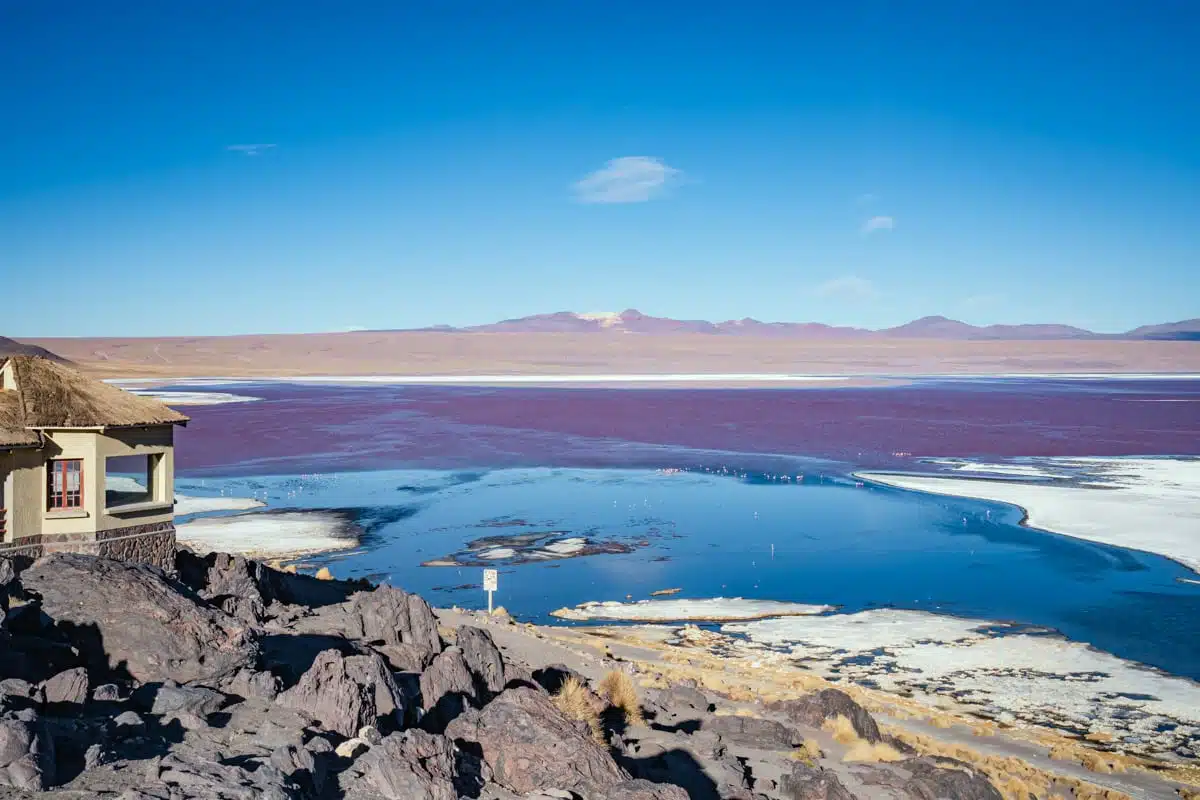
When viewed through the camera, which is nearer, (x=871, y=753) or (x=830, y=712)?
(x=871, y=753)

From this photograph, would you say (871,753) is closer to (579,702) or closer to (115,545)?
(579,702)

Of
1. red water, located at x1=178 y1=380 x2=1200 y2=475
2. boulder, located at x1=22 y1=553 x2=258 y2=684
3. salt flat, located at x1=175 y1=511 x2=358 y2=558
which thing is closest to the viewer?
boulder, located at x1=22 y1=553 x2=258 y2=684

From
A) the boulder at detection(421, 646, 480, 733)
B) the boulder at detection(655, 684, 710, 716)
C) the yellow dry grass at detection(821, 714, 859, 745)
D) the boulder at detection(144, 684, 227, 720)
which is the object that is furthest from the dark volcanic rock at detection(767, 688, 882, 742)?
the boulder at detection(144, 684, 227, 720)

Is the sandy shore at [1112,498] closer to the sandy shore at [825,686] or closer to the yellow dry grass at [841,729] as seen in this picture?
the sandy shore at [825,686]

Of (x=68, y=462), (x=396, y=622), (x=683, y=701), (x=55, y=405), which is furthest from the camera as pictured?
(x=683, y=701)

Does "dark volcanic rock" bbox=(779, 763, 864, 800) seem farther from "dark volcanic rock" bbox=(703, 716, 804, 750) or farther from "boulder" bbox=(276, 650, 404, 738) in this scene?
"boulder" bbox=(276, 650, 404, 738)

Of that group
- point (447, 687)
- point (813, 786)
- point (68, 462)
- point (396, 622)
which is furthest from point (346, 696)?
point (68, 462)

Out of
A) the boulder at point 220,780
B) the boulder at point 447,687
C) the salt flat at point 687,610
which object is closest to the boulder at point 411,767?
the boulder at point 220,780
